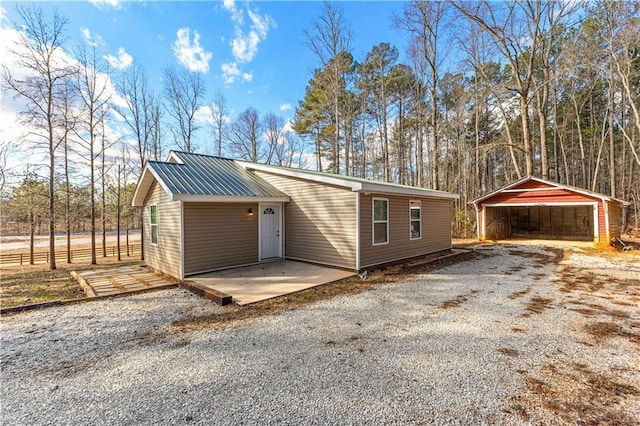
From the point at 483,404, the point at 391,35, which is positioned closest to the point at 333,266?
the point at 483,404

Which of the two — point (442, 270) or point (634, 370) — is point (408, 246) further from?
point (634, 370)

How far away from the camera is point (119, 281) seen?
271 inches

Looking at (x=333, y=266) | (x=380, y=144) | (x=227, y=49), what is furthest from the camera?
(x=380, y=144)

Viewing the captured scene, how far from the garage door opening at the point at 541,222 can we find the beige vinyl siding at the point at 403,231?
5623 mm

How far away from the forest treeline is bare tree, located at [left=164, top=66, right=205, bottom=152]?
7 centimetres

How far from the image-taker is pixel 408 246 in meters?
9.03

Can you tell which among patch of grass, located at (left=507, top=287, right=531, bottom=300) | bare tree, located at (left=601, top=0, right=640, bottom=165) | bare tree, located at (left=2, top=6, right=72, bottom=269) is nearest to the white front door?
patch of grass, located at (left=507, top=287, right=531, bottom=300)

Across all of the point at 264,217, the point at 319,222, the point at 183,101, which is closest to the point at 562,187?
the point at 319,222

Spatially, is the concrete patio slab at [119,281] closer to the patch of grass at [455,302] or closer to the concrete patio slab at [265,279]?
the concrete patio slab at [265,279]

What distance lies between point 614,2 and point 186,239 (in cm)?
2055

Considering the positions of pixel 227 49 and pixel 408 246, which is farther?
pixel 227 49

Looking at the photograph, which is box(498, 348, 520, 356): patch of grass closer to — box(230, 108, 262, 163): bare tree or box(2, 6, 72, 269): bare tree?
box(2, 6, 72, 269): bare tree

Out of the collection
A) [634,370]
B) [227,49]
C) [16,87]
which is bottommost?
[634,370]

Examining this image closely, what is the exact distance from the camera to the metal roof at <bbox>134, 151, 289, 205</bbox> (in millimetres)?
6703
